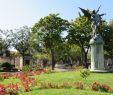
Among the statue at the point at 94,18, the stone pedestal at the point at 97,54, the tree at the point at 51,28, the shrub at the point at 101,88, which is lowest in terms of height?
the shrub at the point at 101,88

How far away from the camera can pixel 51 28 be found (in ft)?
204

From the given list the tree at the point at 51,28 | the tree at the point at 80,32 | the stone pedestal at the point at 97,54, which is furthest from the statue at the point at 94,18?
the tree at the point at 80,32

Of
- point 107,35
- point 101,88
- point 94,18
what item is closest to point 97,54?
point 94,18

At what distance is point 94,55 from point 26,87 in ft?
62.7

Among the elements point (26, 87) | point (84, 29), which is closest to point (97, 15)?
point (26, 87)

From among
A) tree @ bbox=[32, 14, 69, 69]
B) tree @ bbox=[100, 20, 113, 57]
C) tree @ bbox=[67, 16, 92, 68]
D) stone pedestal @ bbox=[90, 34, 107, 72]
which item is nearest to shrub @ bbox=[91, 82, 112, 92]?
stone pedestal @ bbox=[90, 34, 107, 72]

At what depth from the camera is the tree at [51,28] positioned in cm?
6169

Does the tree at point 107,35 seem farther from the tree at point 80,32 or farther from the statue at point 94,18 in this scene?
the statue at point 94,18

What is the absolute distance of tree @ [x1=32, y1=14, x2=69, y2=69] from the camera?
6169 cm

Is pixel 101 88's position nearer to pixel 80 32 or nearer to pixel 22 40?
pixel 80 32

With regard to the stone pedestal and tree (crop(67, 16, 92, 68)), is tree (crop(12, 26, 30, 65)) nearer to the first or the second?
tree (crop(67, 16, 92, 68))

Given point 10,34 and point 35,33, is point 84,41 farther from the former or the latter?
point 10,34

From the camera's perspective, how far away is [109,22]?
227 feet

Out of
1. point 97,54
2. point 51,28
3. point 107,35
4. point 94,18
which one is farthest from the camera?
point 107,35
